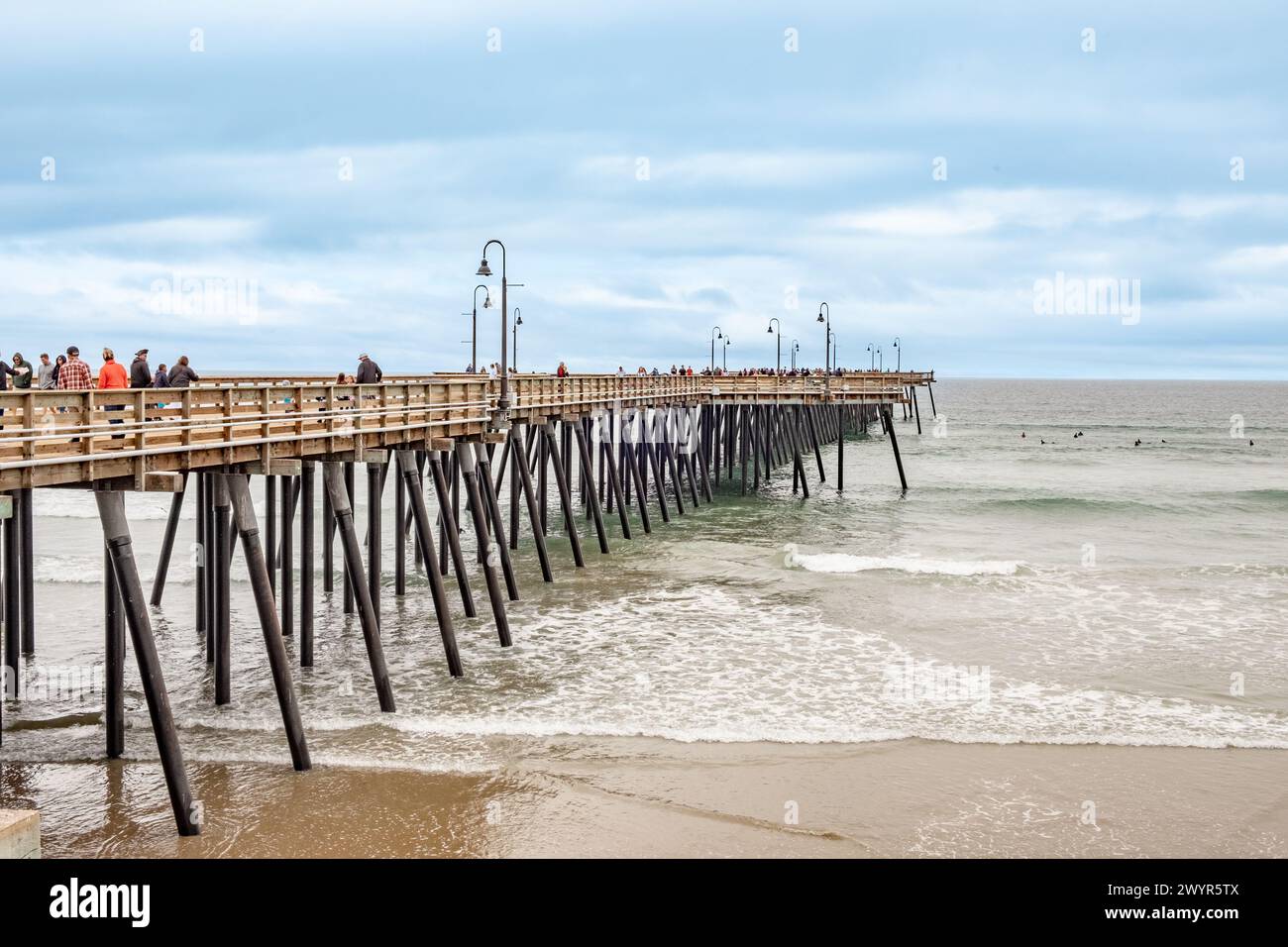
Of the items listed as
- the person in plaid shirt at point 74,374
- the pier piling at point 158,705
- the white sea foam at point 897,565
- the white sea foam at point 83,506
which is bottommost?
the white sea foam at point 897,565

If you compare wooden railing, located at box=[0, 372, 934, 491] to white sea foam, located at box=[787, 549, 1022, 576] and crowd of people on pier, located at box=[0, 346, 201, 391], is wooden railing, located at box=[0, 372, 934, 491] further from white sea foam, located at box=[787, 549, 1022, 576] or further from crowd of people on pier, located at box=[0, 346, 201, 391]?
white sea foam, located at box=[787, 549, 1022, 576]

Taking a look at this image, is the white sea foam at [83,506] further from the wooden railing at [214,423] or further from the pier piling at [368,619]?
the pier piling at [368,619]

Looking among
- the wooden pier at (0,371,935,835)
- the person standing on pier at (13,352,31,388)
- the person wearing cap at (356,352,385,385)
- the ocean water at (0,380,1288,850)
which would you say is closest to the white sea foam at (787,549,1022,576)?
the ocean water at (0,380,1288,850)

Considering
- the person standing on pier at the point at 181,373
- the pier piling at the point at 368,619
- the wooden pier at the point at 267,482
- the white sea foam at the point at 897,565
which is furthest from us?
the white sea foam at the point at 897,565

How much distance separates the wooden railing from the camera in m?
10.7

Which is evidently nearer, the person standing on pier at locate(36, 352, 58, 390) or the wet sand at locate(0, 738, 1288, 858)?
the wet sand at locate(0, 738, 1288, 858)

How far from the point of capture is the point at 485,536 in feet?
64.6

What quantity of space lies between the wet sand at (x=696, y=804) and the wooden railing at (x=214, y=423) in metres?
3.49

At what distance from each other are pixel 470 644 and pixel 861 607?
864 centimetres

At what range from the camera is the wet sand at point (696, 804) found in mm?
11055


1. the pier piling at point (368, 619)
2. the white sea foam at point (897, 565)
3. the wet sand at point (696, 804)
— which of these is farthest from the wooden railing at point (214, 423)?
the white sea foam at point (897, 565)

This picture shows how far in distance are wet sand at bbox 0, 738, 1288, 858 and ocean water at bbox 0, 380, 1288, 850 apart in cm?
61
